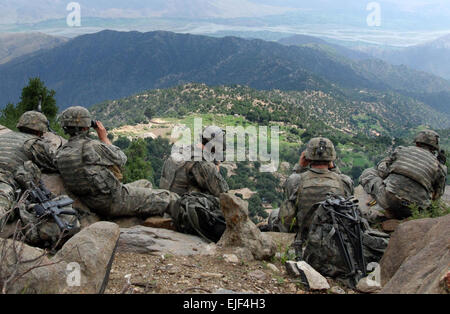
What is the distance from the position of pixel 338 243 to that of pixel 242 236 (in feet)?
4.44

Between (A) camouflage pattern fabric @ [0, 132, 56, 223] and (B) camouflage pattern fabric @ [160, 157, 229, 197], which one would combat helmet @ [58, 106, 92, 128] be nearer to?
(A) camouflage pattern fabric @ [0, 132, 56, 223]

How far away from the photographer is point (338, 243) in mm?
4496

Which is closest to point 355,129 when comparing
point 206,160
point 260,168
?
point 260,168

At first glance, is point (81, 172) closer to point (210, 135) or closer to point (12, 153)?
point (12, 153)

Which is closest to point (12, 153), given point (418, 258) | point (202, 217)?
point (202, 217)

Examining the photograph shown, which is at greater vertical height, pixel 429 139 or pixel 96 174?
pixel 429 139

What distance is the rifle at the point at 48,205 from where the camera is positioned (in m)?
5.14

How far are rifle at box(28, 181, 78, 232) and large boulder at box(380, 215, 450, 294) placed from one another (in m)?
4.17

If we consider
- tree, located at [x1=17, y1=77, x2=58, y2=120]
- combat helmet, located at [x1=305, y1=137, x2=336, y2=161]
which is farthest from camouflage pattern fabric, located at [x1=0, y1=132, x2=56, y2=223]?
tree, located at [x1=17, y1=77, x2=58, y2=120]

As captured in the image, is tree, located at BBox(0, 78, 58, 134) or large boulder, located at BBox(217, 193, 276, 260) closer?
large boulder, located at BBox(217, 193, 276, 260)

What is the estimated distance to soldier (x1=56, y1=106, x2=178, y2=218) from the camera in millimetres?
5941

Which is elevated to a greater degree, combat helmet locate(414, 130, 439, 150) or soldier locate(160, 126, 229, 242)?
combat helmet locate(414, 130, 439, 150)

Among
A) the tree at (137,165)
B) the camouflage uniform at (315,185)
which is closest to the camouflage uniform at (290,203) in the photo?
the camouflage uniform at (315,185)

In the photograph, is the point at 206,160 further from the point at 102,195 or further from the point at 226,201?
the point at 102,195
